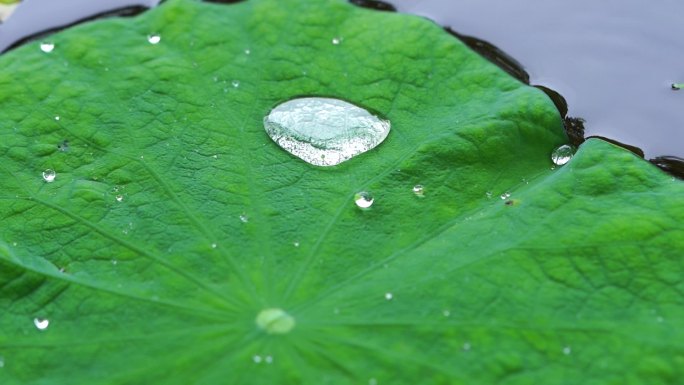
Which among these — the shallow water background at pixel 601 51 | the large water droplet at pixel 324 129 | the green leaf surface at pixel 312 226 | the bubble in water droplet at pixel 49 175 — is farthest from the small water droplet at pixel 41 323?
the shallow water background at pixel 601 51

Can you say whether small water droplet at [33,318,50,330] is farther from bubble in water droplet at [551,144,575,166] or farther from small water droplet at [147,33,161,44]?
bubble in water droplet at [551,144,575,166]

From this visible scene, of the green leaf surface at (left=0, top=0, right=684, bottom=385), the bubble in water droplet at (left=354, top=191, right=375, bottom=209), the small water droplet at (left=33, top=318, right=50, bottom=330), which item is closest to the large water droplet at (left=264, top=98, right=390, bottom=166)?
the green leaf surface at (left=0, top=0, right=684, bottom=385)

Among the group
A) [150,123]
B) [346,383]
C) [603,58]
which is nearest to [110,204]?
[150,123]

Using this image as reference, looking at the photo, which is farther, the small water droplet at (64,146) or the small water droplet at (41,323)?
the small water droplet at (64,146)

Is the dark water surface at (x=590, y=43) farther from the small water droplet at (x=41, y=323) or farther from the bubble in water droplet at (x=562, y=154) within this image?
the small water droplet at (x=41, y=323)

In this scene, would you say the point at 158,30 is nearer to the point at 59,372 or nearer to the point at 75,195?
the point at 75,195

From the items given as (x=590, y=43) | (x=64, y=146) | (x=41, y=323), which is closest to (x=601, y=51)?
(x=590, y=43)

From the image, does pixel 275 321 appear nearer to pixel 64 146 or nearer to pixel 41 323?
pixel 41 323
